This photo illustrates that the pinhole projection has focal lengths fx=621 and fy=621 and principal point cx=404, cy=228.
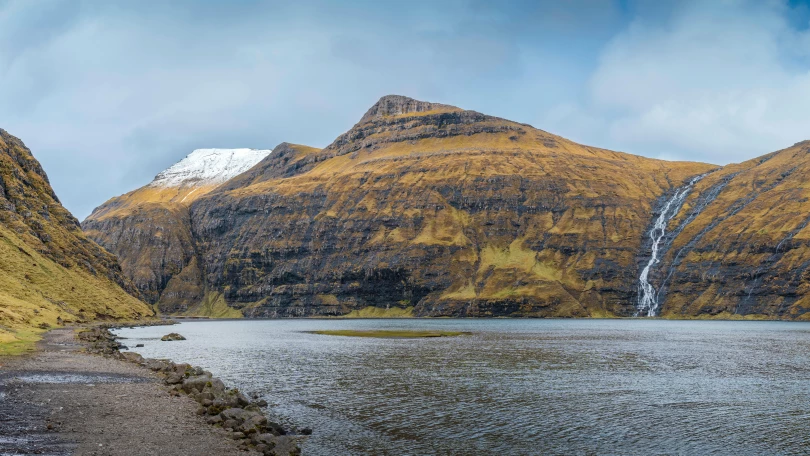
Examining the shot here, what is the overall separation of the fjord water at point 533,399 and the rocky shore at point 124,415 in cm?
409

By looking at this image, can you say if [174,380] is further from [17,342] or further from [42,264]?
[42,264]

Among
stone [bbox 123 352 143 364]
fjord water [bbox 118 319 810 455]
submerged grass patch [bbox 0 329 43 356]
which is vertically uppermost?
submerged grass patch [bbox 0 329 43 356]

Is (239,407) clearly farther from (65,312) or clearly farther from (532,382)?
(65,312)

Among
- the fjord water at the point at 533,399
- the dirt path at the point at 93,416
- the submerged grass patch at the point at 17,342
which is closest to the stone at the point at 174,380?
the dirt path at the point at 93,416

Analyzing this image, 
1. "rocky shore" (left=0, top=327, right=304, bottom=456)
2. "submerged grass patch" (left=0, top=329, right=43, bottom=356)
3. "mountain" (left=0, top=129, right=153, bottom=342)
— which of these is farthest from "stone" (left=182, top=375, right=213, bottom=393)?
"mountain" (left=0, top=129, right=153, bottom=342)

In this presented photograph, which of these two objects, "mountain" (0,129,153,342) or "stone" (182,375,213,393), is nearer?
"stone" (182,375,213,393)

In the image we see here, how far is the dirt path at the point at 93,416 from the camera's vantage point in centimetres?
2831

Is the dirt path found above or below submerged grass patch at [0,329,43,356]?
below

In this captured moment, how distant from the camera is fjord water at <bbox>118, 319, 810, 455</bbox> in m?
38.0

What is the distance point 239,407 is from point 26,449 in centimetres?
1654

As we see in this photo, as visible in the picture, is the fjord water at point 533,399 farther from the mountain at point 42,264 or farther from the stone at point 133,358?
the mountain at point 42,264

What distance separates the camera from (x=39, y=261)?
14588 cm

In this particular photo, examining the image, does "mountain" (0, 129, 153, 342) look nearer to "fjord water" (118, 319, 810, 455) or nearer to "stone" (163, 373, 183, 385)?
"fjord water" (118, 319, 810, 455)

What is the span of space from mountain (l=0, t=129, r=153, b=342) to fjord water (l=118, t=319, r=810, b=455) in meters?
35.1
